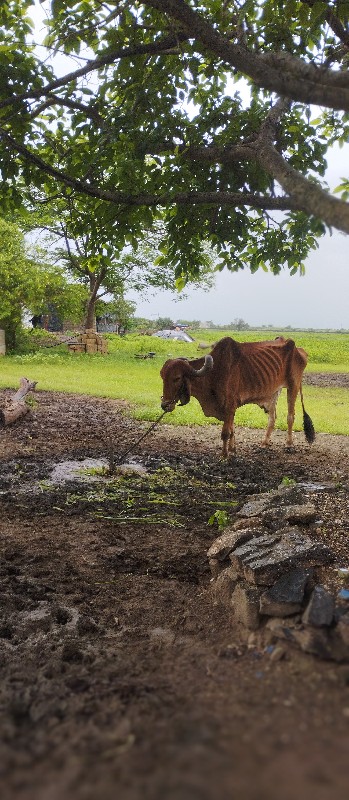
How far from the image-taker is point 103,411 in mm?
13414

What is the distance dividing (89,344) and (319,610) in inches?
1023

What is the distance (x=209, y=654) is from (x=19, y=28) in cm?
640

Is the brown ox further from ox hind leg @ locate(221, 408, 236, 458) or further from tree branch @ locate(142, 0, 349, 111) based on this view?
tree branch @ locate(142, 0, 349, 111)

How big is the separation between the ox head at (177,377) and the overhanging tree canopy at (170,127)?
4.41 ft

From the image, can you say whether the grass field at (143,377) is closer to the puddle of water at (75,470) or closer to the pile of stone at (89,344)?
the pile of stone at (89,344)

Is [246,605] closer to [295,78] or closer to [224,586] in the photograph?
[224,586]

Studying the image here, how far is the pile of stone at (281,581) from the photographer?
2945 mm

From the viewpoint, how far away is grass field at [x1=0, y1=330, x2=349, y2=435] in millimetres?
12992

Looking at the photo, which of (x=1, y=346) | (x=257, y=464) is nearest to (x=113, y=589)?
(x=257, y=464)

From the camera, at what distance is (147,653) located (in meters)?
3.55

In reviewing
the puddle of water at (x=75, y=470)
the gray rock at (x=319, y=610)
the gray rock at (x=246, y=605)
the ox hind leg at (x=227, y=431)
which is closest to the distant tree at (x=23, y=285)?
the puddle of water at (x=75, y=470)

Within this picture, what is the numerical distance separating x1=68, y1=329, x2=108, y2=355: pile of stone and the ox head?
824 inches

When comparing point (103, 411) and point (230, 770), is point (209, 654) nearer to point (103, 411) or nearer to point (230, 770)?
point (230, 770)

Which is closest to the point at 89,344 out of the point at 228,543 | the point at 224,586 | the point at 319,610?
the point at 228,543
